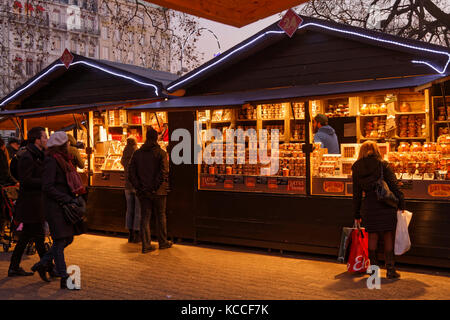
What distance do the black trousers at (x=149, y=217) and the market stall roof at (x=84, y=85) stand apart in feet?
6.87

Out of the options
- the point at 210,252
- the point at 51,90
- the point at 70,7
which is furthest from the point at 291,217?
the point at 70,7

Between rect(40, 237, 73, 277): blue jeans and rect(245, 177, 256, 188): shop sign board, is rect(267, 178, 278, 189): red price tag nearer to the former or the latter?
rect(245, 177, 256, 188): shop sign board

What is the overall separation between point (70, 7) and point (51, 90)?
46.3m

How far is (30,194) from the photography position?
7.15 metres

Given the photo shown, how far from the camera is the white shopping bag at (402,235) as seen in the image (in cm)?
675

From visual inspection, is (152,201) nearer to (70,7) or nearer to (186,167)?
(186,167)

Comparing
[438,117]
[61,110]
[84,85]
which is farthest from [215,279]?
[84,85]

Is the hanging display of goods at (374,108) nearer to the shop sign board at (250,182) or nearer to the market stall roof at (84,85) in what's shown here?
the shop sign board at (250,182)

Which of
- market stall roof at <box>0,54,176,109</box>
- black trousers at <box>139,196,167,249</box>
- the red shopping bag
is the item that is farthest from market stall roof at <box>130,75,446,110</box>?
the red shopping bag

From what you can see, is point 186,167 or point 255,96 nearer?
point 255,96

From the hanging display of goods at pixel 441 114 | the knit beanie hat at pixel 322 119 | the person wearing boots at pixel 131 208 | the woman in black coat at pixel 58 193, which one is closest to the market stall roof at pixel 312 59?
the knit beanie hat at pixel 322 119

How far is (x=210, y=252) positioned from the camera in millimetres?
8836

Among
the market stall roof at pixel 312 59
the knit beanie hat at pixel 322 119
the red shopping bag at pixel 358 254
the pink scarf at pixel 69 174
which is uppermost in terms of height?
the market stall roof at pixel 312 59
